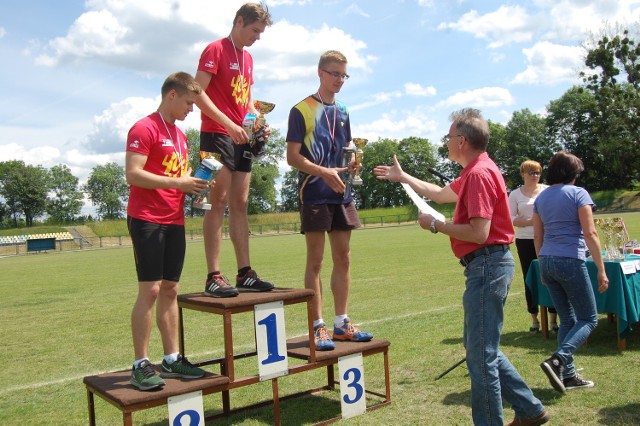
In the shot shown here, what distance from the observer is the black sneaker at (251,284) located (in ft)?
16.7

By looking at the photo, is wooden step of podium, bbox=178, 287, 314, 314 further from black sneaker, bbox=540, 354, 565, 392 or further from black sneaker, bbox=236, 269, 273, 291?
black sneaker, bbox=540, 354, 565, 392

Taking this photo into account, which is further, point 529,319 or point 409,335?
point 529,319

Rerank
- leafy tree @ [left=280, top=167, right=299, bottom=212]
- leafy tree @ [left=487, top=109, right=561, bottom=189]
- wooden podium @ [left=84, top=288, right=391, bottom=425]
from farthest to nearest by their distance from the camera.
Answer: leafy tree @ [left=280, top=167, right=299, bottom=212] < leafy tree @ [left=487, top=109, right=561, bottom=189] < wooden podium @ [left=84, top=288, right=391, bottom=425]

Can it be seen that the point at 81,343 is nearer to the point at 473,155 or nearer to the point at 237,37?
the point at 237,37

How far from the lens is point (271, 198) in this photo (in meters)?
96.7

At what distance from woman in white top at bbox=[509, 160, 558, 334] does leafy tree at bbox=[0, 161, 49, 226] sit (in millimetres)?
104886

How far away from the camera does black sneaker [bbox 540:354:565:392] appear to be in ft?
16.0

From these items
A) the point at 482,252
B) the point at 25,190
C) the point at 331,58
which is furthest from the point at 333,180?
the point at 25,190

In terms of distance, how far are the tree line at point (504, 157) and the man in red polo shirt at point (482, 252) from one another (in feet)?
162

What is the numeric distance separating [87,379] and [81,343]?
14.9 ft

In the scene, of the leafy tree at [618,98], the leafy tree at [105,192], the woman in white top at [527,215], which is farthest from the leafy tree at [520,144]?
the woman in white top at [527,215]

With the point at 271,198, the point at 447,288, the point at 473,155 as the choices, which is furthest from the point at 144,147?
the point at 271,198

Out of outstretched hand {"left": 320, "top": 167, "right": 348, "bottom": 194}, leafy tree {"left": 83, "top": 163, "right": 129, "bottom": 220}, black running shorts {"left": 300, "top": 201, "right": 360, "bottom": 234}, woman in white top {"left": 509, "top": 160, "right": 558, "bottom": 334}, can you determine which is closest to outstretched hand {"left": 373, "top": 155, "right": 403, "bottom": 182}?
outstretched hand {"left": 320, "top": 167, "right": 348, "bottom": 194}

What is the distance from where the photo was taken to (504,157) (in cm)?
9519
